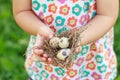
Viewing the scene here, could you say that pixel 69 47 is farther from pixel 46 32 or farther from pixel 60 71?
pixel 60 71

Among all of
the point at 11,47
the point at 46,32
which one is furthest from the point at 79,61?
the point at 11,47

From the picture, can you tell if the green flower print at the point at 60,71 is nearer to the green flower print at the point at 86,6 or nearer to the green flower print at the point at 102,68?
the green flower print at the point at 102,68

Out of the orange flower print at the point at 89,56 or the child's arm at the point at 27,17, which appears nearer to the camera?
the child's arm at the point at 27,17

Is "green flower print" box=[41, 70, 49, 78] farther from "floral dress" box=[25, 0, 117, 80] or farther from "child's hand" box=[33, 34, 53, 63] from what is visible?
"child's hand" box=[33, 34, 53, 63]

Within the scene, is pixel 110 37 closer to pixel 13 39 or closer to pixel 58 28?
pixel 58 28

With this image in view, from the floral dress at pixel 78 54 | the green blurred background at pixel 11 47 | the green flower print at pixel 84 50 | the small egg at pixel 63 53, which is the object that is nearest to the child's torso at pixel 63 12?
the floral dress at pixel 78 54

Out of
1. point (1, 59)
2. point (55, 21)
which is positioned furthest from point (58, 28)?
point (1, 59)
